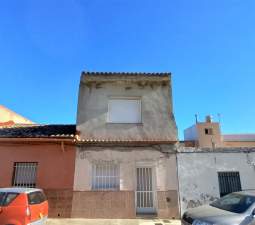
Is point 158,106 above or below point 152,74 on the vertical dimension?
below

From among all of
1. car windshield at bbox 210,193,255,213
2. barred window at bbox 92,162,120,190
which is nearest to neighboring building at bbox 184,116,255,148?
barred window at bbox 92,162,120,190

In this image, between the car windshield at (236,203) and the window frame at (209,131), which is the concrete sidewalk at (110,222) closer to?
the car windshield at (236,203)

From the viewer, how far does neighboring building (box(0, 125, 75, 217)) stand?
940cm

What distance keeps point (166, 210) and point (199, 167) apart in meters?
2.30

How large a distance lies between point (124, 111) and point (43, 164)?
426 centimetres

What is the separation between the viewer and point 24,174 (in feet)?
32.1

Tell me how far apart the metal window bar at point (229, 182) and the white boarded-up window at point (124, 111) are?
14.3 feet

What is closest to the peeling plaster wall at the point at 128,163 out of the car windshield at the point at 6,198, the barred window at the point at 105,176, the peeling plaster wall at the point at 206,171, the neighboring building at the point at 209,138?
the barred window at the point at 105,176

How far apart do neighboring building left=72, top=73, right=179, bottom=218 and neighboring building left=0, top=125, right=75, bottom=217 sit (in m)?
0.42

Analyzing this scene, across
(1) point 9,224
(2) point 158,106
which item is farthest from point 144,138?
(1) point 9,224

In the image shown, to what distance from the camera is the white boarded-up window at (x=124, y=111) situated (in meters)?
10.8

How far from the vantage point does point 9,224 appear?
232 inches

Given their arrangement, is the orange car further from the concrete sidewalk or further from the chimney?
the chimney

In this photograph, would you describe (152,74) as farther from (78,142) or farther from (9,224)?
(9,224)
